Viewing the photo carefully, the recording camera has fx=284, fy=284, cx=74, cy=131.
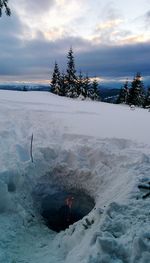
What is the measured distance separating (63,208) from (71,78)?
4494cm

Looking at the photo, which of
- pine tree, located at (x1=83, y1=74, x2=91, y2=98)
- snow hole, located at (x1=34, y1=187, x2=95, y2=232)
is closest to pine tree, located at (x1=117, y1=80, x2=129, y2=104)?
pine tree, located at (x1=83, y1=74, x2=91, y2=98)

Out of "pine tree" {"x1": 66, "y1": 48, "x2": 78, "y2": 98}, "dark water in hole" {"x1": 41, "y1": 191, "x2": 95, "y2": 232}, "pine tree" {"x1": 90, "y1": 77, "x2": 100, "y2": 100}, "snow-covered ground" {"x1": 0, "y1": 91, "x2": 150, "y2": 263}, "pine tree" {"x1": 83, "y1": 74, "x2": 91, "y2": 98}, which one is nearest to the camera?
"snow-covered ground" {"x1": 0, "y1": 91, "x2": 150, "y2": 263}

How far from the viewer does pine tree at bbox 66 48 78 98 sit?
53969 millimetres

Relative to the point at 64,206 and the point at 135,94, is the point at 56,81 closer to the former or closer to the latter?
the point at 135,94

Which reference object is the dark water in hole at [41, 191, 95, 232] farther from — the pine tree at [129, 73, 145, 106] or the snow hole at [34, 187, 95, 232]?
the pine tree at [129, 73, 145, 106]

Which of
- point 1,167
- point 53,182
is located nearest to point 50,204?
point 53,182

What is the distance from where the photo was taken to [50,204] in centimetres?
1127

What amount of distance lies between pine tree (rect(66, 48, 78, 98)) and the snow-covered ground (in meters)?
35.9

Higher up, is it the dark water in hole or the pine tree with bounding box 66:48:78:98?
the pine tree with bounding box 66:48:78:98

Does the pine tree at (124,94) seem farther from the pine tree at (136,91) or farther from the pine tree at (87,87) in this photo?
the pine tree at (87,87)

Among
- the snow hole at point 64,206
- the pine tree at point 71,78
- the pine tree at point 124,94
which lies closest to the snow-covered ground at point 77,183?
the snow hole at point 64,206

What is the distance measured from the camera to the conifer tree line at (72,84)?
5419cm

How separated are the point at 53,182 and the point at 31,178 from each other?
1.05m

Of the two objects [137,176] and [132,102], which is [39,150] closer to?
[137,176]
